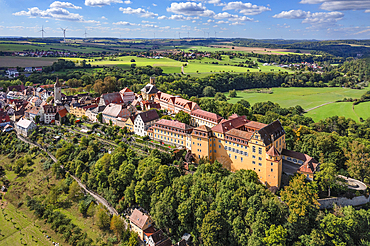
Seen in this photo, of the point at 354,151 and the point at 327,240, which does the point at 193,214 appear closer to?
the point at 327,240

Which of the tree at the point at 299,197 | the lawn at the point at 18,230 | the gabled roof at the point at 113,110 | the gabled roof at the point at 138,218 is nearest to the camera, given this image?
the tree at the point at 299,197

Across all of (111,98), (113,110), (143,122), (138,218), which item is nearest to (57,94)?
(111,98)

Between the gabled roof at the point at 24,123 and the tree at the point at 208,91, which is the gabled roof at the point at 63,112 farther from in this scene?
the tree at the point at 208,91

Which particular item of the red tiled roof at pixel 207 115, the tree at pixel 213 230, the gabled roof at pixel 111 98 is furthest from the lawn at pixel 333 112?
the gabled roof at pixel 111 98

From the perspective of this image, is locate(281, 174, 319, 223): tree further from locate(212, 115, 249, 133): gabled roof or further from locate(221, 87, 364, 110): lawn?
locate(221, 87, 364, 110): lawn

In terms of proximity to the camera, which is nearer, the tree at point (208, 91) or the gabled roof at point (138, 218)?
Result: the gabled roof at point (138, 218)

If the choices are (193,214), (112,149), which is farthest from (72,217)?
(193,214)

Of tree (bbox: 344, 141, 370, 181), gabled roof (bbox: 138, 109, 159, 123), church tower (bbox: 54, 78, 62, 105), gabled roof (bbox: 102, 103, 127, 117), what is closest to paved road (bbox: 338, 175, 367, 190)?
tree (bbox: 344, 141, 370, 181)
